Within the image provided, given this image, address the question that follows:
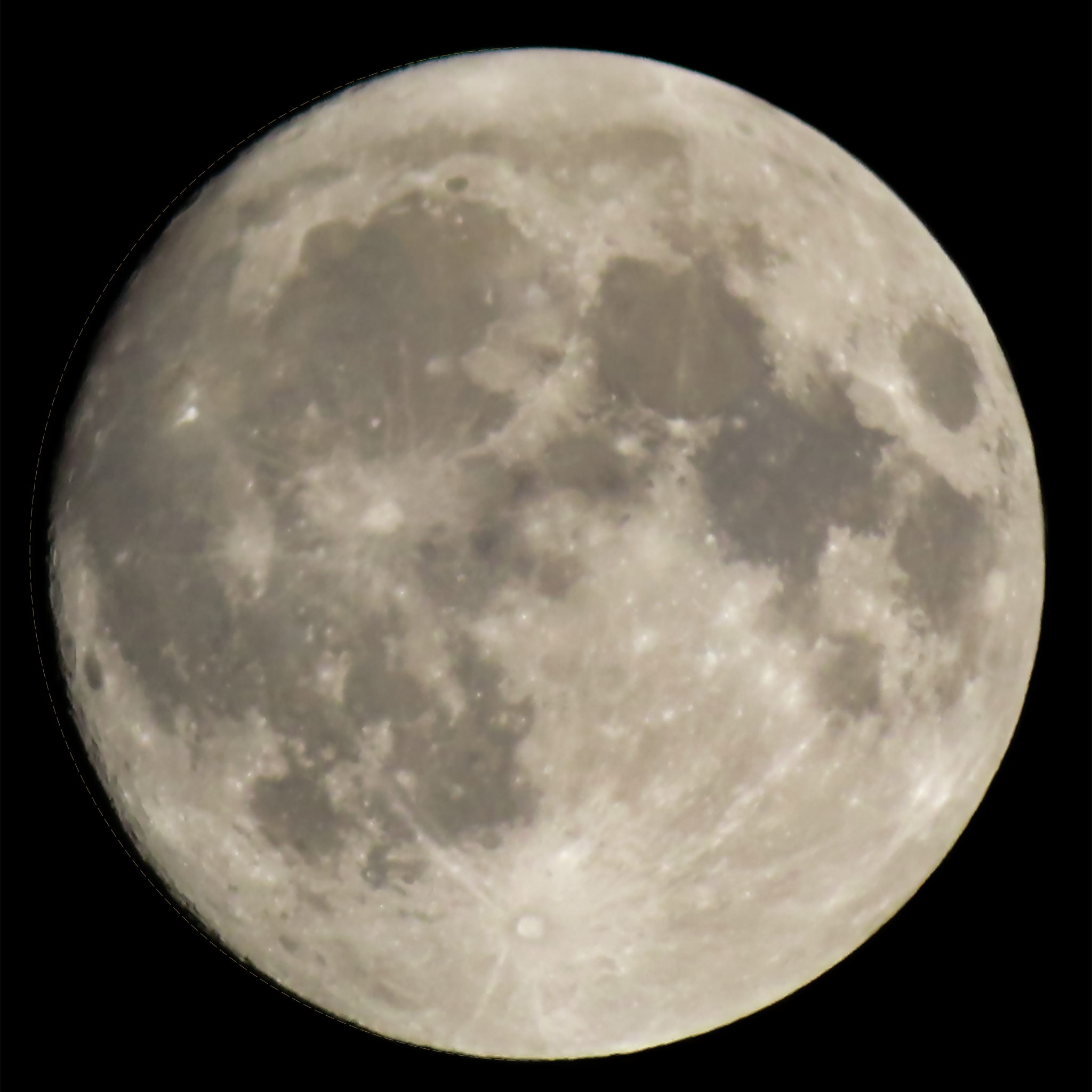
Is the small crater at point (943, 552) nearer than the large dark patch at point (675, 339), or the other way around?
the large dark patch at point (675, 339)

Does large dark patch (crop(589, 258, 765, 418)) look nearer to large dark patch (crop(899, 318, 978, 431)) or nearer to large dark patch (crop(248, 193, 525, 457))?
large dark patch (crop(248, 193, 525, 457))

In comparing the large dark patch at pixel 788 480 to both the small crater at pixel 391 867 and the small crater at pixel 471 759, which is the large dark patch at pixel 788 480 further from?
the small crater at pixel 391 867

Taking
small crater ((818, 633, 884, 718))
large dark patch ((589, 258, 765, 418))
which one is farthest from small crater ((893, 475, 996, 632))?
large dark patch ((589, 258, 765, 418))

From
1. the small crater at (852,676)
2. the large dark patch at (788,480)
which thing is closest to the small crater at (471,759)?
the large dark patch at (788,480)

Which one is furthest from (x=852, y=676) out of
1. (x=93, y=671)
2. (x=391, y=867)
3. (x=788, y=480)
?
(x=93, y=671)

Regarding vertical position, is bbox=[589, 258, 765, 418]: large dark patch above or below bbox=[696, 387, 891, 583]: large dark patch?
above

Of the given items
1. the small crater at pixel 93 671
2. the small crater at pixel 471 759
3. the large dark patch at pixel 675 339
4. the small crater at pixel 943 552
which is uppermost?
the large dark patch at pixel 675 339

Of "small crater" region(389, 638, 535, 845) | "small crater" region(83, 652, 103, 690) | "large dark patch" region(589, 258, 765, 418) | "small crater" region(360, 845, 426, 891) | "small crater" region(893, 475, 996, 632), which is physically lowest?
"small crater" region(360, 845, 426, 891)

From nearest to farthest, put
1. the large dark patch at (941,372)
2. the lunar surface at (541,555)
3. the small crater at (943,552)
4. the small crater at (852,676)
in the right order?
1. the lunar surface at (541,555)
2. the small crater at (852,676)
3. the small crater at (943,552)
4. the large dark patch at (941,372)
